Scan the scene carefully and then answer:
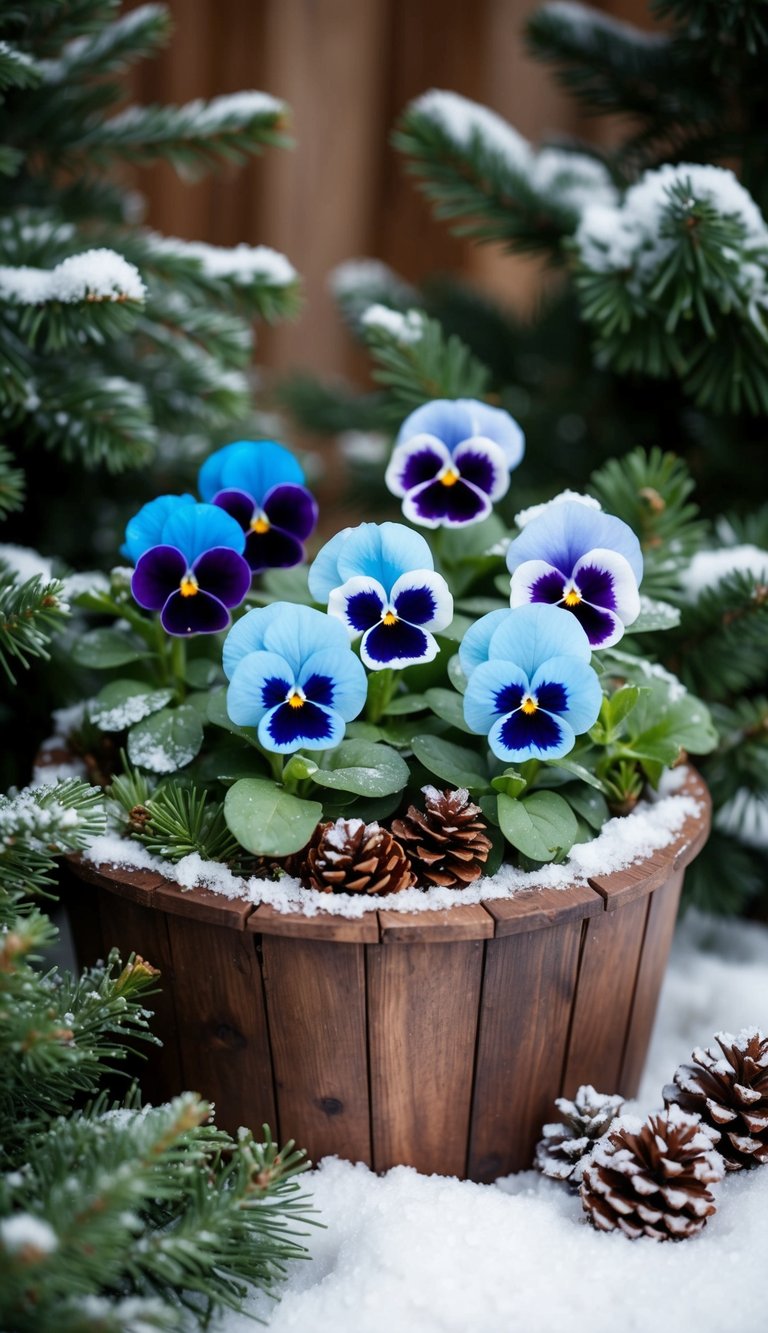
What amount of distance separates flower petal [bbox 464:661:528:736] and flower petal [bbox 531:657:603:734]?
0.04 ft

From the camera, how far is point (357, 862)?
2.33 ft

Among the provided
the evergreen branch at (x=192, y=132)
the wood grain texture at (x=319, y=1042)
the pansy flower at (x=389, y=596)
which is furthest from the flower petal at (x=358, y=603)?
the evergreen branch at (x=192, y=132)

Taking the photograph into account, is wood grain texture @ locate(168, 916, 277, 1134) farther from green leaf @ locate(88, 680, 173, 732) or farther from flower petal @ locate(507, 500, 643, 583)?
flower petal @ locate(507, 500, 643, 583)

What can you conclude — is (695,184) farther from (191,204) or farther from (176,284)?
(191,204)

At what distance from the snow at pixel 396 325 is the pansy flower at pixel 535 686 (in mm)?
420

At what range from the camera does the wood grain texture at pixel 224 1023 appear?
28.6 inches

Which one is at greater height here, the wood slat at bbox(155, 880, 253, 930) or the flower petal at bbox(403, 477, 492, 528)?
the flower petal at bbox(403, 477, 492, 528)

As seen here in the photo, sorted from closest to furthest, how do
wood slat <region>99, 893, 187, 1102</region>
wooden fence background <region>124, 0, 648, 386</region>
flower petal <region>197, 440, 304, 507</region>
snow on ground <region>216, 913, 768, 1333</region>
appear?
snow on ground <region>216, 913, 768, 1333</region>, wood slat <region>99, 893, 187, 1102</region>, flower petal <region>197, 440, 304, 507</region>, wooden fence background <region>124, 0, 648, 386</region>

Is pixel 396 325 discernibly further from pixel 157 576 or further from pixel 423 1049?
pixel 423 1049

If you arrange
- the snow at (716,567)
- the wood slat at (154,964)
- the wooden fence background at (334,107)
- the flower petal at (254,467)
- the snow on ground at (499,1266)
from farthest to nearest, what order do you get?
the wooden fence background at (334,107) < the snow at (716,567) < the flower petal at (254,467) < the wood slat at (154,964) < the snow on ground at (499,1266)

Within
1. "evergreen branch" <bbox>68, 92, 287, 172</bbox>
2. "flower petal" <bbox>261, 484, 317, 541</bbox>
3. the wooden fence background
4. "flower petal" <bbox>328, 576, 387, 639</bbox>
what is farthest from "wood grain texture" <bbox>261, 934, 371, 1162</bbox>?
the wooden fence background

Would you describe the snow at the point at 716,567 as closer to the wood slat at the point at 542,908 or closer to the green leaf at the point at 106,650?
the wood slat at the point at 542,908

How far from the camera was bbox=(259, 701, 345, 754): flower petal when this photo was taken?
0.71 metres

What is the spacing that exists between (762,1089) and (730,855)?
0.38 meters
